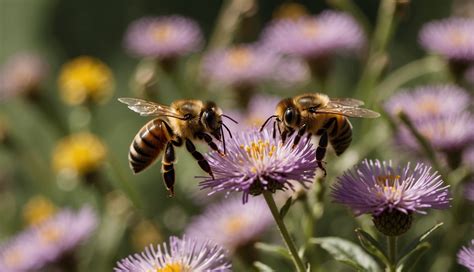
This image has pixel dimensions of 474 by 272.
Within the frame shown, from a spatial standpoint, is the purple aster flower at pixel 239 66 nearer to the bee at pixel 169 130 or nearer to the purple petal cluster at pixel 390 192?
the bee at pixel 169 130

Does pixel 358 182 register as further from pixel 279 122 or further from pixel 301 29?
pixel 301 29

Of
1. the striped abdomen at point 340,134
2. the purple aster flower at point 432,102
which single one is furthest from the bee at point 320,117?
the purple aster flower at point 432,102

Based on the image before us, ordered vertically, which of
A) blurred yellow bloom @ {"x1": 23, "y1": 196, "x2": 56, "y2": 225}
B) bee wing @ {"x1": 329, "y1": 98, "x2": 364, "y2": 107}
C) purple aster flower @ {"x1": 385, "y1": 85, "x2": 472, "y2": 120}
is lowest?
bee wing @ {"x1": 329, "y1": 98, "x2": 364, "y2": 107}

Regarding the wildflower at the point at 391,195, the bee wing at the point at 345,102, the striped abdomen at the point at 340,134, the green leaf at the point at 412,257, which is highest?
the bee wing at the point at 345,102

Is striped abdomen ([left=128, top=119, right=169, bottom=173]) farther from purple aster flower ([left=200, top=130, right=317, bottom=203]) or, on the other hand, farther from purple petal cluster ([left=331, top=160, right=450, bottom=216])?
purple petal cluster ([left=331, top=160, right=450, bottom=216])

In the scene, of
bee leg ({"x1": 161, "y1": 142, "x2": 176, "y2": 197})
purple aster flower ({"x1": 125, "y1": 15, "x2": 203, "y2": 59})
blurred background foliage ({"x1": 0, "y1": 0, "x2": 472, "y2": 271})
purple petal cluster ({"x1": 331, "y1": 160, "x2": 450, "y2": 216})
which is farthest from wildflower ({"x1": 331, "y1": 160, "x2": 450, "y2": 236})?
purple aster flower ({"x1": 125, "y1": 15, "x2": 203, "y2": 59})

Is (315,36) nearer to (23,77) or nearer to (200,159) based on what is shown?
(200,159)

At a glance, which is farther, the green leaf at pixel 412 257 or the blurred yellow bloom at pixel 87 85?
the blurred yellow bloom at pixel 87 85
